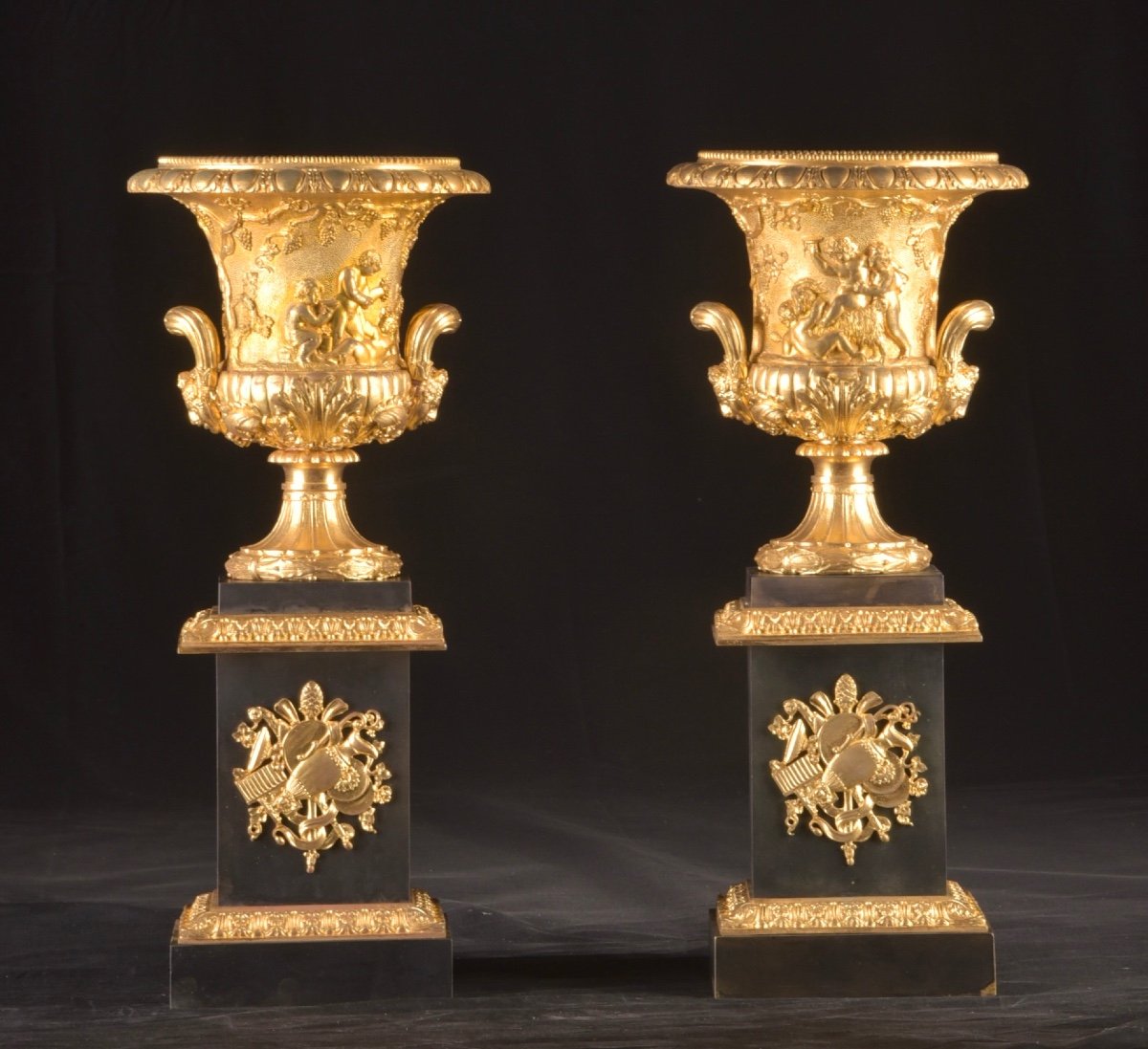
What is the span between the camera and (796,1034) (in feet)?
16.1

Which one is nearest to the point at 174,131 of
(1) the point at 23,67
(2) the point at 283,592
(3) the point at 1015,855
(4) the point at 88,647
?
(1) the point at 23,67

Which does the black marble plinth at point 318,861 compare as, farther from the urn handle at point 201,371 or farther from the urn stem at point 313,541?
the urn handle at point 201,371

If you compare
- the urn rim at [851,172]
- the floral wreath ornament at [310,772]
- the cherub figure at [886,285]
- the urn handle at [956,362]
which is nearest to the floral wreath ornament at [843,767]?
the urn handle at [956,362]

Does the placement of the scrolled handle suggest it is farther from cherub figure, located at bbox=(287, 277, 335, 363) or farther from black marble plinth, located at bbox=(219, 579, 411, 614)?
black marble plinth, located at bbox=(219, 579, 411, 614)

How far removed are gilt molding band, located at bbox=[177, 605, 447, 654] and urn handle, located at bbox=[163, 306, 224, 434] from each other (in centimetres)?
36

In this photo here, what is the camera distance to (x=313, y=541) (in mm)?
5148

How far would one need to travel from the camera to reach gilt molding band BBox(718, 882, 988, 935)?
16.8 ft

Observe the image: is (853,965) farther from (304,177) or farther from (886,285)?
(304,177)

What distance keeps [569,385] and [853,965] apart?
1.85 m

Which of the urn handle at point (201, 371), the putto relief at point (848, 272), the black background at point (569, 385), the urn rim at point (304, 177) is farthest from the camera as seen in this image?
the black background at point (569, 385)

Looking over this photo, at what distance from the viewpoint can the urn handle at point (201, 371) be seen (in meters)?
5.09

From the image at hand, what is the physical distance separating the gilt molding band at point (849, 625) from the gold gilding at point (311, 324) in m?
0.66

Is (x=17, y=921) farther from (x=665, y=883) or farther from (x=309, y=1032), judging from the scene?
(x=665, y=883)

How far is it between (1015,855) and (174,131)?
2.48m
